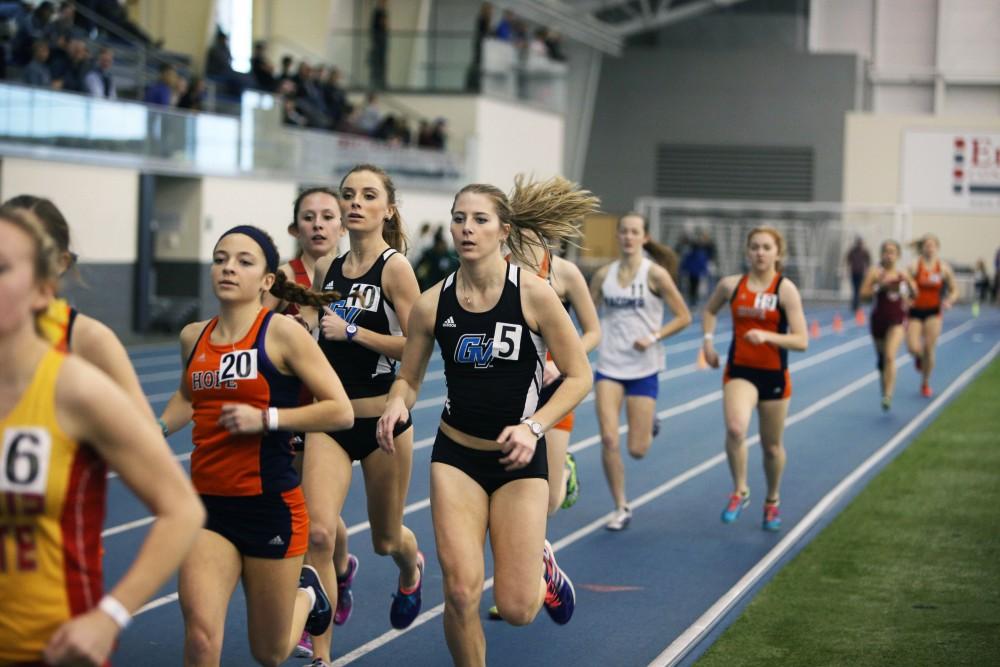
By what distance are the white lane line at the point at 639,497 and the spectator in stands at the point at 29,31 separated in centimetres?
1015

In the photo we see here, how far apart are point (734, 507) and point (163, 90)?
1520 centimetres

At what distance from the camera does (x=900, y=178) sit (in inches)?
1825

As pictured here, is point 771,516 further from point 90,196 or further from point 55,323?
point 90,196

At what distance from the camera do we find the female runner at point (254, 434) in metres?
5.20

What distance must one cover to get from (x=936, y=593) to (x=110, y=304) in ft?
54.4

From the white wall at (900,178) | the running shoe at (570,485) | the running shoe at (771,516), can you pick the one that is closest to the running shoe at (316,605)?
the running shoe at (570,485)

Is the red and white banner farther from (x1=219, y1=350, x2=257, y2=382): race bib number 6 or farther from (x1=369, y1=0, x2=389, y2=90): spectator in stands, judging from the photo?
(x1=219, y1=350, x2=257, y2=382): race bib number 6

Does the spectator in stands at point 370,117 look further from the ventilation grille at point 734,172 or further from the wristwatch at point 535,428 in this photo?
the wristwatch at point 535,428

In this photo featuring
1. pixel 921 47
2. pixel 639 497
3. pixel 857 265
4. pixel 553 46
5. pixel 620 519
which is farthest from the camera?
pixel 921 47

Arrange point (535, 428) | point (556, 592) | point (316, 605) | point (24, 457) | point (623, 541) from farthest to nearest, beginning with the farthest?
1. point (623, 541)
2. point (556, 592)
3. point (316, 605)
4. point (535, 428)
5. point (24, 457)

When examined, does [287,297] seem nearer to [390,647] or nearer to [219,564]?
[219,564]

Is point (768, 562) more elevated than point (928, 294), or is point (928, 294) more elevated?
point (928, 294)

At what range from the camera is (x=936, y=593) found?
8.53 m

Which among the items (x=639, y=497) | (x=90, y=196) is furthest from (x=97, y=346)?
(x=90, y=196)
